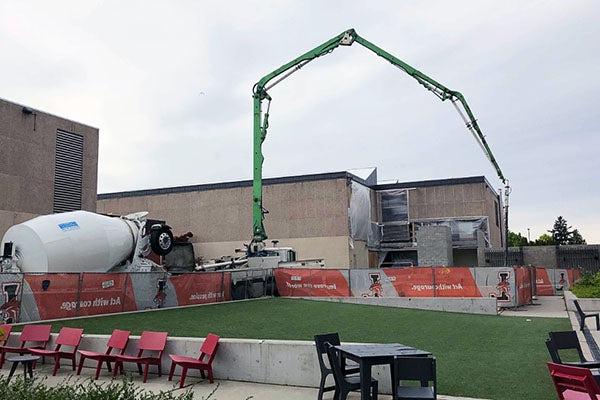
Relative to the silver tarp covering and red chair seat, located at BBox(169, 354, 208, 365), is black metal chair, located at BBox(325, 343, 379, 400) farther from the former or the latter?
the silver tarp covering

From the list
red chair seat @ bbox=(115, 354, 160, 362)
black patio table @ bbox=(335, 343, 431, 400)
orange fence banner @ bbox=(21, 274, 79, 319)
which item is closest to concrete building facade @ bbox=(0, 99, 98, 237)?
orange fence banner @ bbox=(21, 274, 79, 319)

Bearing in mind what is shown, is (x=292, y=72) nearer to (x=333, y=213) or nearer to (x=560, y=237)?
(x=333, y=213)

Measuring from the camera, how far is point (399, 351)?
736 centimetres

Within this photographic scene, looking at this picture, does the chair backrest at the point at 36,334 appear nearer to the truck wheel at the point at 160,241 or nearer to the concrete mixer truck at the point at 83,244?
the concrete mixer truck at the point at 83,244

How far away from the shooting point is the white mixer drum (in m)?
18.2

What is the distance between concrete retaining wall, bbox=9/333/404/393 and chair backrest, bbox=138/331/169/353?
0.67 ft

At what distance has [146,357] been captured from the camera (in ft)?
32.2

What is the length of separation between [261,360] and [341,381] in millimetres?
2388

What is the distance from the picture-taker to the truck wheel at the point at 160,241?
21.6m

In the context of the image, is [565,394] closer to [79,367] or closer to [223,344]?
[223,344]

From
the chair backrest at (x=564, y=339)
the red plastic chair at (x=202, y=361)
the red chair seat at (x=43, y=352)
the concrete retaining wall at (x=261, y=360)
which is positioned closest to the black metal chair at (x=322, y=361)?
the concrete retaining wall at (x=261, y=360)

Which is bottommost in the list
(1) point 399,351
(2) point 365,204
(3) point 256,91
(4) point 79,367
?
(4) point 79,367

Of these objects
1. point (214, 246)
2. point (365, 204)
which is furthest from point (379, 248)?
point (214, 246)

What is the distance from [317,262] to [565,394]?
28.4m
